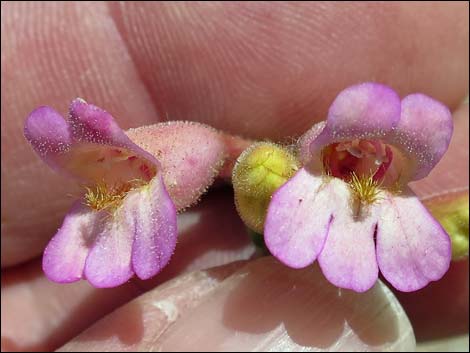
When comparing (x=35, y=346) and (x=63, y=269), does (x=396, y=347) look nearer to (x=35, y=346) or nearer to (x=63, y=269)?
(x=63, y=269)

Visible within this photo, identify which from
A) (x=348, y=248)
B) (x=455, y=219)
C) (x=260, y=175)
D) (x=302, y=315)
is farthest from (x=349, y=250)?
(x=455, y=219)

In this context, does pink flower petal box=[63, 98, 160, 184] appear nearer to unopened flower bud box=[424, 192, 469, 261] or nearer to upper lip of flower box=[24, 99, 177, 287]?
upper lip of flower box=[24, 99, 177, 287]

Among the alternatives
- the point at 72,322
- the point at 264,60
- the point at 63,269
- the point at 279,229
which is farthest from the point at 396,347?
the point at 72,322

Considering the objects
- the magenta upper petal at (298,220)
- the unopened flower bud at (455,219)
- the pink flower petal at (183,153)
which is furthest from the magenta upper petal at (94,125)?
the unopened flower bud at (455,219)

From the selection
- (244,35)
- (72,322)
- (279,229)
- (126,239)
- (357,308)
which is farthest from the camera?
(72,322)

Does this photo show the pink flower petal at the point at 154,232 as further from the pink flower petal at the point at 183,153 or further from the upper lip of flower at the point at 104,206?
the pink flower petal at the point at 183,153

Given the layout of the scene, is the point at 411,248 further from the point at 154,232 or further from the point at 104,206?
the point at 104,206
